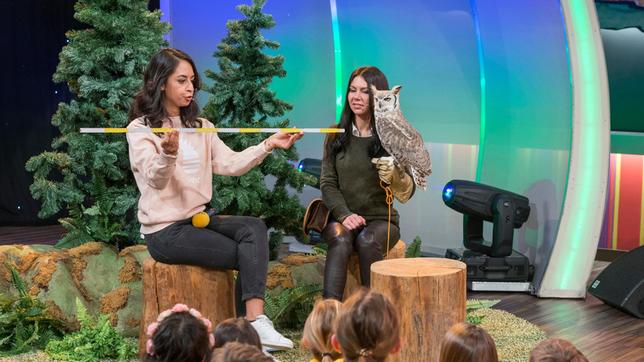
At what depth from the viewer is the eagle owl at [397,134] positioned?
3738mm

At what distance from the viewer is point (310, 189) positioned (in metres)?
7.18

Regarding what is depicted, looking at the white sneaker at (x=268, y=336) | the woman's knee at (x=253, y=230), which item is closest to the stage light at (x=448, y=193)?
the woman's knee at (x=253, y=230)

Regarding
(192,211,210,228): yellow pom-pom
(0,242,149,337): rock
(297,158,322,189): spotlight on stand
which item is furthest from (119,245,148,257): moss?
(297,158,322,189): spotlight on stand

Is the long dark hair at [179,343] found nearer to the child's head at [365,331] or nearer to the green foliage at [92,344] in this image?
the child's head at [365,331]

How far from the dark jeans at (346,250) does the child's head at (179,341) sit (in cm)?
143

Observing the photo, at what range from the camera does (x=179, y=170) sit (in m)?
3.73

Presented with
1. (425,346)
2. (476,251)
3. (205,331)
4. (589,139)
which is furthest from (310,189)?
(205,331)

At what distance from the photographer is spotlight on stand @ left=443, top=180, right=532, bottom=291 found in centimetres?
543

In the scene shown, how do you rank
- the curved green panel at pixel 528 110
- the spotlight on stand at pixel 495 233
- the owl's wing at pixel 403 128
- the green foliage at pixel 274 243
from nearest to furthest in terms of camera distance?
the owl's wing at pixel 403 128 < the green foliage at pixel 274 243 < the curved green panel at pixel 528 110 < the spotlight on stand at pixel 495 233

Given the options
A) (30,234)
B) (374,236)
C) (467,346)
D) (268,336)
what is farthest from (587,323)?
(30,234)

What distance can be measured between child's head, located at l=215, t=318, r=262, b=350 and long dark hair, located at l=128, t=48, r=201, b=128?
136 centimetres

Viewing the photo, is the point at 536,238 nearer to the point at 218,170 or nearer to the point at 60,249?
the point at 218,170

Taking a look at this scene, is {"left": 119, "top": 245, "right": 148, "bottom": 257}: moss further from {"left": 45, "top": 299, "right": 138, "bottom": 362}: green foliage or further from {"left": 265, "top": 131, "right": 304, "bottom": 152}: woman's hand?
{"left": 265, "top": 131, "right": 304, "bottom": 152}: woman's hand

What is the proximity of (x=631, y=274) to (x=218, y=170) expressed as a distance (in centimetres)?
252
